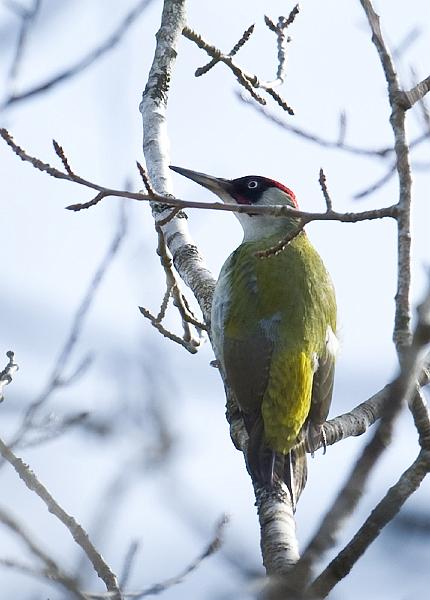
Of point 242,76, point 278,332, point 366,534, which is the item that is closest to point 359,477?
point 366,534

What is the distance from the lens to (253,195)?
8.23 m

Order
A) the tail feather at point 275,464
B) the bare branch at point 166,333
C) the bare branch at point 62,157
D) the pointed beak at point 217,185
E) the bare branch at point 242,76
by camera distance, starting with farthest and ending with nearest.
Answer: the pointed beak at point 217,185 → the bare branch at point 242,76 → the bare branch at point 166,333 → the tail feather at point 275,464 → the bare branch at point 62,157

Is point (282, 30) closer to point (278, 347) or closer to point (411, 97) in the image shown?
point (278, 347)

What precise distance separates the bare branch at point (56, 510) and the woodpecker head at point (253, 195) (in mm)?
4028

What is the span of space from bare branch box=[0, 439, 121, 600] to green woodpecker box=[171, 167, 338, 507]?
5.56 feet

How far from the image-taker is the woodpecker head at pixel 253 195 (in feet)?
25.4

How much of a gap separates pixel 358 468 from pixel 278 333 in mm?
4424

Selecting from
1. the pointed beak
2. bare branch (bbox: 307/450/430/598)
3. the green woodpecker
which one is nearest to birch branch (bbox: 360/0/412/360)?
bare branch (bbox: 307/450/430/598)

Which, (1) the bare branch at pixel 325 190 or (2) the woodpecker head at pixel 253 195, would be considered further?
(2) the woodpecker head at pixel 253 195

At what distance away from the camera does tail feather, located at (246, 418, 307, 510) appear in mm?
5539

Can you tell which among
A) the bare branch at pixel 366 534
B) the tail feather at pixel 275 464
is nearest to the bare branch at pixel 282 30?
the tail feather at pixel 275 464

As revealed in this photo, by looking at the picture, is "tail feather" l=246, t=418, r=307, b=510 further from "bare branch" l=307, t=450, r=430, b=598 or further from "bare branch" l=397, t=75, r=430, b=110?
"bare branch" l=307, t=450, r=430, b=598

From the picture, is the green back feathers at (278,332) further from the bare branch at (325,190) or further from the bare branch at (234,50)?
the bare branch at (325,190)

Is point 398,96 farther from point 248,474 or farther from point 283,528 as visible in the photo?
point 248,474
